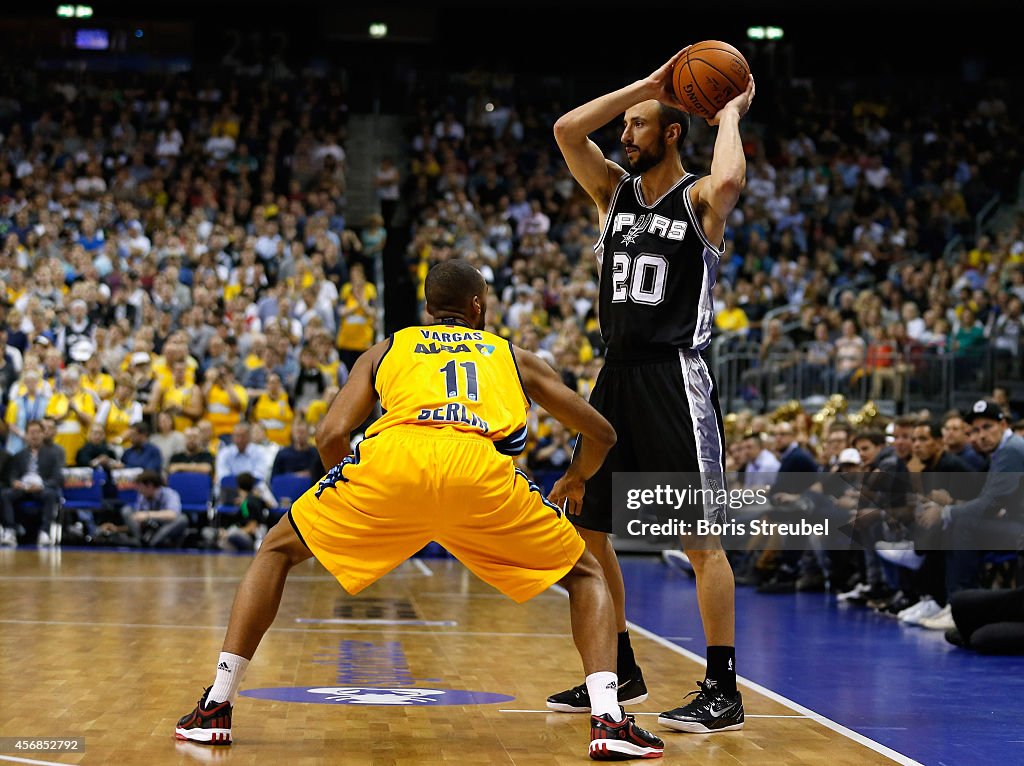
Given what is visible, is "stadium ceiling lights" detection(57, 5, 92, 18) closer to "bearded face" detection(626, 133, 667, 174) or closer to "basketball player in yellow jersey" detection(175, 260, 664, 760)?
"bearded face" detection(626, 133, 667, 174)

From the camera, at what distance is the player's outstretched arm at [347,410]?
4.62m

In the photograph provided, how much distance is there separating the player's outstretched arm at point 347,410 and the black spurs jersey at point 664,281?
1192 millimetres

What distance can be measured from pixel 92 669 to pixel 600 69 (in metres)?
22.7

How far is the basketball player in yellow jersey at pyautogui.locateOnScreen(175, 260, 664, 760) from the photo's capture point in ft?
15.0

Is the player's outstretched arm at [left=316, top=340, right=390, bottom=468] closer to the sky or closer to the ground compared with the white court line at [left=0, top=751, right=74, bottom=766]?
closer to the sky

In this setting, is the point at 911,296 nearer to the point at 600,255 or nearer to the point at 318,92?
the point at 318,92

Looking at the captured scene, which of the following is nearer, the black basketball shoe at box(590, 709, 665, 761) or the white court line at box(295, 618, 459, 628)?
the black basketball shoe at box(590, 709, 665, 761)

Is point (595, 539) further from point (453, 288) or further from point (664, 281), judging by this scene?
point (453, 288)

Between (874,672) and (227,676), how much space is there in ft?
12.3

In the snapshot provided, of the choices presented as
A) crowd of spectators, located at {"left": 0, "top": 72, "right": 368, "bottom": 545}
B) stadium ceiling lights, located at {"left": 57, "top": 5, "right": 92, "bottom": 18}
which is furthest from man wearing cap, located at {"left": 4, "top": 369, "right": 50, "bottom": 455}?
stadium ceiling lights, located at {"left": 57, "top": 5, "right": 92, "bottom": 18}

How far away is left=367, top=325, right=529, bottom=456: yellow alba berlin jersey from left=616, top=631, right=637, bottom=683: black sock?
4.47ft

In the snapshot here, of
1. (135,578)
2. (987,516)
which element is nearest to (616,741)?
(987,516)

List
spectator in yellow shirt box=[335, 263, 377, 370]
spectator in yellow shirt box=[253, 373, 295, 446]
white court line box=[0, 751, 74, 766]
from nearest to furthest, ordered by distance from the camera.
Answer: white court line box=[0, 751, 74, 766] < spectator in yellow shirt box=[253, 373, 295, 446] < spectator in yellow shirt box=[335, 263, 377, 370]

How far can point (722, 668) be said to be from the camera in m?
5.33
